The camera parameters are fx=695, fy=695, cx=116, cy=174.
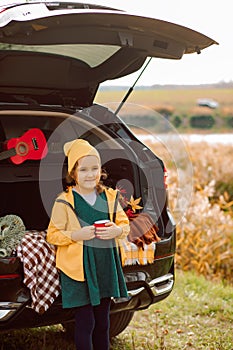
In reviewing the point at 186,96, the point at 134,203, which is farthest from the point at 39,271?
the point at 186,96

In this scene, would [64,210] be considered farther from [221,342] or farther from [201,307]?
[201,307]

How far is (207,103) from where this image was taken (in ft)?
74.4

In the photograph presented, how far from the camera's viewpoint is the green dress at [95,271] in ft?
11.4

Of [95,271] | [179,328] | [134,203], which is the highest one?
[134,203]

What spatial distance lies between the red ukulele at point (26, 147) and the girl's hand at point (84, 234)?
1.08 metres

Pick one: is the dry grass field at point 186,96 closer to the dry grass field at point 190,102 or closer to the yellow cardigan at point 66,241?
the dry grass field at point 190,102

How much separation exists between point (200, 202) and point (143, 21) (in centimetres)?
382

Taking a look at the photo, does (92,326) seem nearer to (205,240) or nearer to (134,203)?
(134,203)

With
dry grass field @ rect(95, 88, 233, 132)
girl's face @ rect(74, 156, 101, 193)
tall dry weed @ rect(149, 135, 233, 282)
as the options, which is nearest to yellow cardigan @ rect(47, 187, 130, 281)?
girl's face @ rect(74, 156, 101, 193)

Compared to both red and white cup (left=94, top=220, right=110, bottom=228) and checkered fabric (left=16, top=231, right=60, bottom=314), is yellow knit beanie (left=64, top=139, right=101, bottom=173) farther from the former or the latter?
checkered fabric (left=16, top=231, right=60, bottom=314)

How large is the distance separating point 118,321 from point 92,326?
2.71ft

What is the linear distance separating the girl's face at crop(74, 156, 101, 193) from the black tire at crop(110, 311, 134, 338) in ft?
3.73

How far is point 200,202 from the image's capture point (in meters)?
7.04

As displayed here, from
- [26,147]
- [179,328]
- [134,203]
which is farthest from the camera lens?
[179,328]
